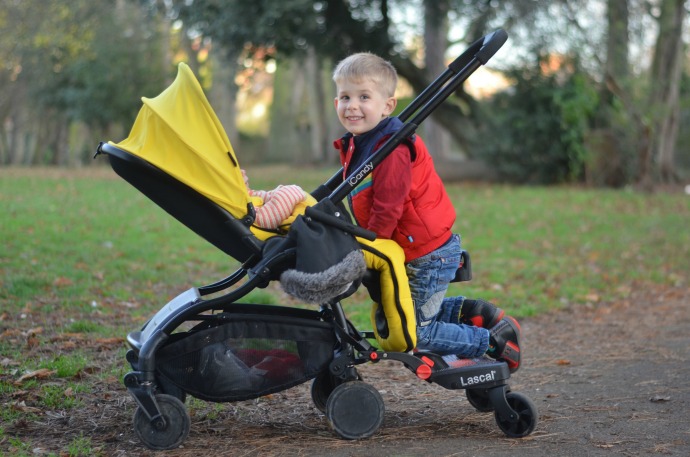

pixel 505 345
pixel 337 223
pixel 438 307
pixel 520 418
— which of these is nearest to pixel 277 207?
pixel 337 223

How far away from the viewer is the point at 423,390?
17.6 feet

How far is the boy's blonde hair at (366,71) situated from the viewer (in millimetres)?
4168

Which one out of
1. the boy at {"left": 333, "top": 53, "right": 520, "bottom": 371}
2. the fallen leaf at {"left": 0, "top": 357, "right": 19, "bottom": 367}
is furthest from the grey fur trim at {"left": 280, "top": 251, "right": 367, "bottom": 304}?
the fallen leaf at {"left": 0, "top": 357, "right": 19, "bottom": 367}

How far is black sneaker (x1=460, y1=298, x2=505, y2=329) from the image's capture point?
15.1 feet

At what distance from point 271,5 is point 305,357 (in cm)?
1364

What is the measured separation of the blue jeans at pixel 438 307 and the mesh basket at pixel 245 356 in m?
0.50

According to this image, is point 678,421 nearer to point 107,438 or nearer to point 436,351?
point 436,351

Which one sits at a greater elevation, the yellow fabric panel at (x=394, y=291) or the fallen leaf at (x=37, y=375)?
the yellow fabric panel at (x=394, y=291)

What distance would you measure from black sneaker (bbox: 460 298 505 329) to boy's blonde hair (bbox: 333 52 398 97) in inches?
49.8

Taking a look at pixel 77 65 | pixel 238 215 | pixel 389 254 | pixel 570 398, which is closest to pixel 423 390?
pixel 570 398

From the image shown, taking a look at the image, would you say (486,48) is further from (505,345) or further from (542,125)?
(542,125)

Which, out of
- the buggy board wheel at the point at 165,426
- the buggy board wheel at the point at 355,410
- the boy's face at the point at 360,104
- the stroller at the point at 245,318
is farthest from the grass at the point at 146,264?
the boy's face at the point at 360,104

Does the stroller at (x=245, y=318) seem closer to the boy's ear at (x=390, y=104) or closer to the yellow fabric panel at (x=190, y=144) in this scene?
the yellow fabric panel at (x=190, y=144)

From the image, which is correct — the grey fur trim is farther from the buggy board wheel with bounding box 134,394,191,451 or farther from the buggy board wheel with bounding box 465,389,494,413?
the buggy board wheel with bounding box 465,389,494,413
